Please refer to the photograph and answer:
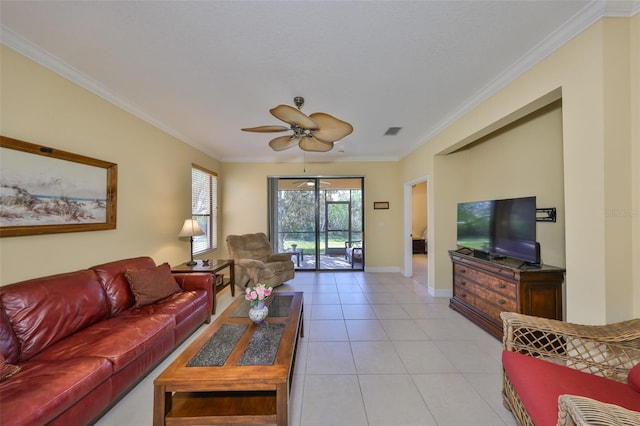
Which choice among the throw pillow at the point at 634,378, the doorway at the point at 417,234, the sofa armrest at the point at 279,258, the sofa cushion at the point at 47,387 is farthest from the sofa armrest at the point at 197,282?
the doorway at the point at 417,234

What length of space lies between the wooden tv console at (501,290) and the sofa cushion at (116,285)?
3.87 meters

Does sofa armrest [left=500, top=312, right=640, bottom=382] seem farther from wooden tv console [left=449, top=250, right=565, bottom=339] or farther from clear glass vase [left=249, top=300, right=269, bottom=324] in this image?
clear glass vase [left=249, top=300, right=269, bottom=324]

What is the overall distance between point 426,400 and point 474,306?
5.64ft

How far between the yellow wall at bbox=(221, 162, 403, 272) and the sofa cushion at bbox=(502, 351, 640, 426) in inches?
165

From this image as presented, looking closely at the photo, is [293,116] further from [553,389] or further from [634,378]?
[634,378]

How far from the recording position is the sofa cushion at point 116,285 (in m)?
2.21

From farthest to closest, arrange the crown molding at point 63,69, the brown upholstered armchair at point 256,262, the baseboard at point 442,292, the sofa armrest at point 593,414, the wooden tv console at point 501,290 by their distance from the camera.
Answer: the brown upholstered armchair at point 256,262 → the baseboard at point 442,292 → the wooden tv console at point 501,290 → the crown molding at point 63,69 → the sofa armrest at point 593,414

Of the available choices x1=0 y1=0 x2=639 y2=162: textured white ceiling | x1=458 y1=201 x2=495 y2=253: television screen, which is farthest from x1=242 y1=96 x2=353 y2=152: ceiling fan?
x1=458 y1=201 x2=495 y2=253: television screen

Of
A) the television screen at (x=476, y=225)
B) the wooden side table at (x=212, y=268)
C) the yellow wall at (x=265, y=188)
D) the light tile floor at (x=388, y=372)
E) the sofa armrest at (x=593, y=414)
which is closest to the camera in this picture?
the sofa armrest at (x=593, y=414)

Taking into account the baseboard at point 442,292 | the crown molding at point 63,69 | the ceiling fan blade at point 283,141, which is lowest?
the baseboard at point 442,292

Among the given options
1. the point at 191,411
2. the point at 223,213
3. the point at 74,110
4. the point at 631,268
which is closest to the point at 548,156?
the point at 631,268

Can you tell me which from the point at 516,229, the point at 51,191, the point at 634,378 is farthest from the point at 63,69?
the point at 516,229

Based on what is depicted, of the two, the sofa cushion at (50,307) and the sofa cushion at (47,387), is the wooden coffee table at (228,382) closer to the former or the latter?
the sofa cushion at (47,387)

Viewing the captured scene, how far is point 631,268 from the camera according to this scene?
151 cm
